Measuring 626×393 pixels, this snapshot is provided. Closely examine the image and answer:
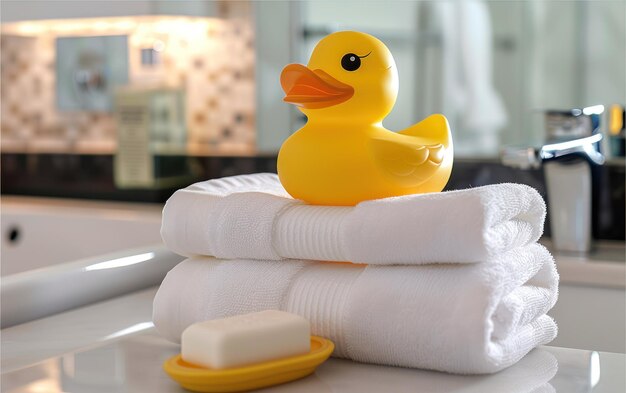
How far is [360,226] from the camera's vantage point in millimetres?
590

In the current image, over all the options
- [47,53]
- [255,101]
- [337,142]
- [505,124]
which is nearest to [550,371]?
[337,142]

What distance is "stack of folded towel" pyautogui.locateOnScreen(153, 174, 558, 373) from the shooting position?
22.1 inches

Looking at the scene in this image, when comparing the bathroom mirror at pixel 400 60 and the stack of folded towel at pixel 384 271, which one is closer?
the stack of folded towel at pixel 384 271

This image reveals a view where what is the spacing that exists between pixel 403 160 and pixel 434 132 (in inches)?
2.3

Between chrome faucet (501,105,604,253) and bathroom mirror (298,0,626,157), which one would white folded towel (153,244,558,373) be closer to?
chrome faucet (501,105,604,253)

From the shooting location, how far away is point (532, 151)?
1128 mm

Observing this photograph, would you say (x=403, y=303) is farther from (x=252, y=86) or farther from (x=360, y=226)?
(x=252, y=86)

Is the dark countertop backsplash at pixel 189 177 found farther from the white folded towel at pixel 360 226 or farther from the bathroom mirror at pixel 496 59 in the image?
the white folded towel at pixel 360 226

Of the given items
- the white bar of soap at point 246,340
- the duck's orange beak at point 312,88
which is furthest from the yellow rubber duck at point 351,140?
the white bar of soap at point 246,340

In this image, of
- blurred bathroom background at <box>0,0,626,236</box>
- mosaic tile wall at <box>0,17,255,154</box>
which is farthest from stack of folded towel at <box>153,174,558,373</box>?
mosaic tile wall at <box>0,17,255,154</box>

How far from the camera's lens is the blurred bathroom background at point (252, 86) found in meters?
1.31

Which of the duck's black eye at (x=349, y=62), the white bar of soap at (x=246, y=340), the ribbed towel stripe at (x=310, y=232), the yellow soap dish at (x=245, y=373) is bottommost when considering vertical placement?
the yellow soap dish at (x=245, y=373)

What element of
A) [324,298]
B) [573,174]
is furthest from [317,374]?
[573,174]

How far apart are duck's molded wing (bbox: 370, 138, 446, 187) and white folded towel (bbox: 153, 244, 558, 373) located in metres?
0.07
